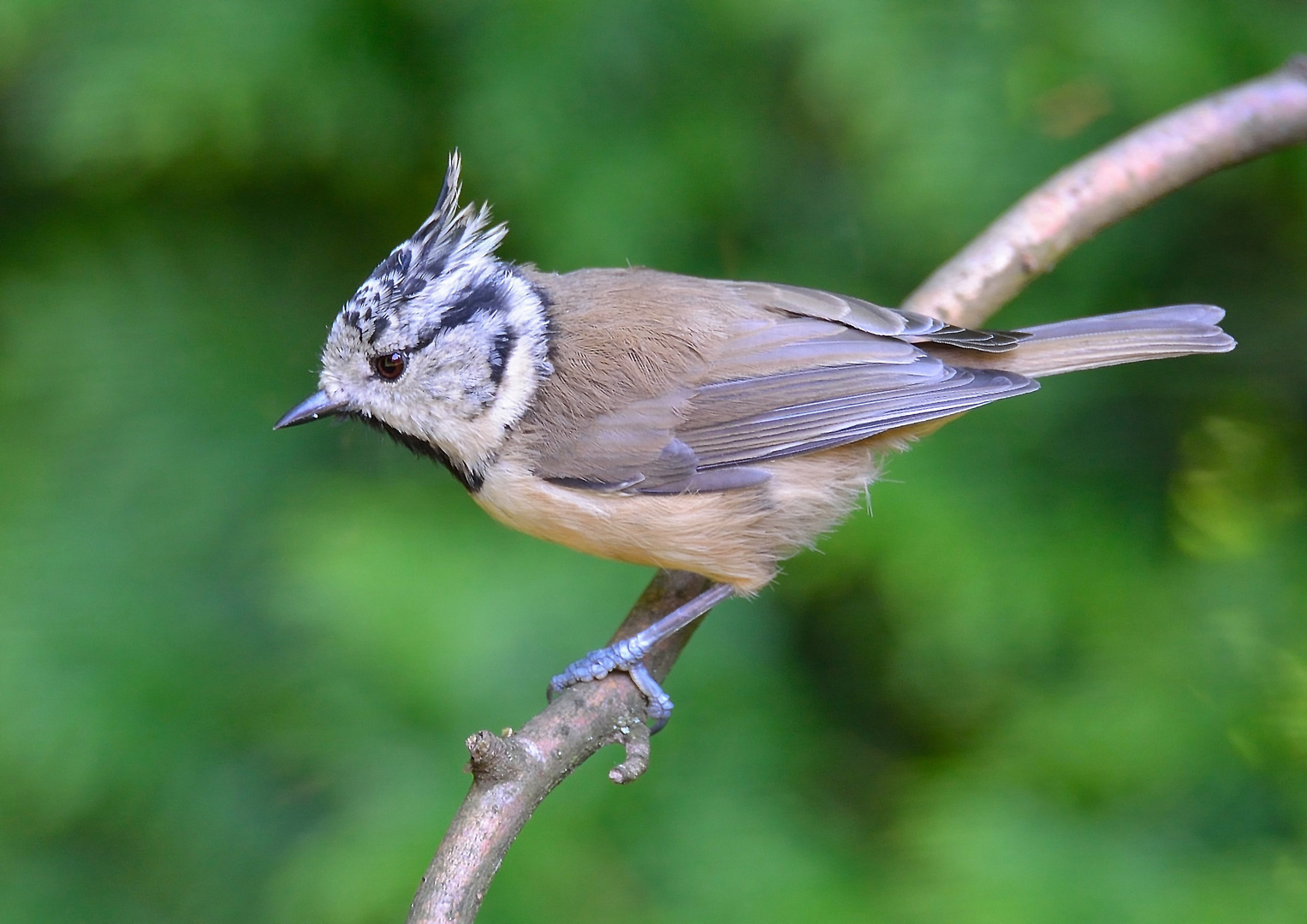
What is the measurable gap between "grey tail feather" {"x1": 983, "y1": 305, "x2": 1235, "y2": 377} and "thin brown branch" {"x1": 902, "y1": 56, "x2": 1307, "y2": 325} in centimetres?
17

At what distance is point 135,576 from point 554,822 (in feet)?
4.91

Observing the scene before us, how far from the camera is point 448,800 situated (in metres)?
2.79

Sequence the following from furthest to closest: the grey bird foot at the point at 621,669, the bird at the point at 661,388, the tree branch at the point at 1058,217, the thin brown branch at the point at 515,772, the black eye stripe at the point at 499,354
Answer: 1. the black eye stripe at the point at 499,354
2. the bird at the point at 661,388
3. the grey bird foot at the point at 621,669
4. the tree branch at the point at 1058,217
5. the thin brown branch at the point at 515,772

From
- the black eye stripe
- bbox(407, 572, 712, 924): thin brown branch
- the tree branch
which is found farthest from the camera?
the black eye stripe

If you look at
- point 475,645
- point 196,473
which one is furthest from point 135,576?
point 475,645

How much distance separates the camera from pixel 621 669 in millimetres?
2600

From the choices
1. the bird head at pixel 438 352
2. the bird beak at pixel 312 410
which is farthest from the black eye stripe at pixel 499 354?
the bird beak at pixel 312 410

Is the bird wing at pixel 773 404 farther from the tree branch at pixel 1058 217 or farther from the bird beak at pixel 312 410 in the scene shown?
the bird beak at pixel 312 410

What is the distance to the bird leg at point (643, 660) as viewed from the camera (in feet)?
8.43

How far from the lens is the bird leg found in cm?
257

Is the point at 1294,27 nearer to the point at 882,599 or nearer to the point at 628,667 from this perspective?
the point at 882,599

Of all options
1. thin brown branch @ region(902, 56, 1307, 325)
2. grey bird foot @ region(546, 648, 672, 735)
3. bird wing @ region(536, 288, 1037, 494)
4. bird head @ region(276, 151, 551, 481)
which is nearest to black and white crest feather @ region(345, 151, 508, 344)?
bird head @ region(276, 151, 551, 481)

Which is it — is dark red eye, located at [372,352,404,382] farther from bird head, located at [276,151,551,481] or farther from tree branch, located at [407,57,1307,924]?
tree branch, located at [407,57,1307,924]

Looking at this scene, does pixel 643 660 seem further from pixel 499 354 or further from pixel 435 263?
pixel 435 263
